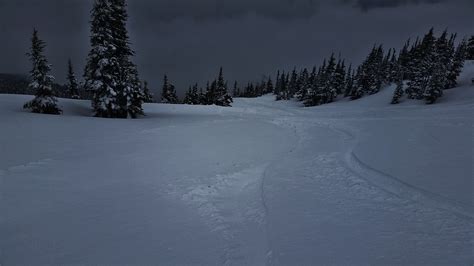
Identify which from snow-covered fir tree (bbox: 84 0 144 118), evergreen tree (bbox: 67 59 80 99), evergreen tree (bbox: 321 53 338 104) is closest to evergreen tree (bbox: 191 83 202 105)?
evergreen tree (bbox: 67 59 80 99)

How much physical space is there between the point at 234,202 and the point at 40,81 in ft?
78.9

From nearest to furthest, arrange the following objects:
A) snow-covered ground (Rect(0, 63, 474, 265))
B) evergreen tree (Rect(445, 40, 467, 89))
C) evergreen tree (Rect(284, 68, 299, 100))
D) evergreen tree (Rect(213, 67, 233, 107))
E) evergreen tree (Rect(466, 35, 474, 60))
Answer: snow-covered ground (Rect(0, 63, 474, 265))
evergreen tree (Rect(445, 40, 467, 89))
evergreen tree (Rect(213, 67, 233, 107))
evergreen tree (Rect(466, 35, 474, 60))
evergreen tree (Rect(284, 68, 299, 100))

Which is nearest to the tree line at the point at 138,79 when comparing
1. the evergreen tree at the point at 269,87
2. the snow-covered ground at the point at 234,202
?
the snow-covered ground at the point at 234,202

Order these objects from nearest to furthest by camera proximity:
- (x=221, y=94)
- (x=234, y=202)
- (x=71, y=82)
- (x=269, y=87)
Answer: (x=234, y=202), (x=71, y=82), (x=221, y=94), (x=269, y=87)

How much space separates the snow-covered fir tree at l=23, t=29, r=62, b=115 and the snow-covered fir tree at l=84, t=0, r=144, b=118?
3.13 meters

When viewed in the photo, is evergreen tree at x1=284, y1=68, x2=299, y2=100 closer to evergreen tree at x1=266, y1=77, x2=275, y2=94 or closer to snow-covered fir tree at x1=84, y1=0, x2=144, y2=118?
evergreen tree at x1=266, y1=77, x2=275, y2=94

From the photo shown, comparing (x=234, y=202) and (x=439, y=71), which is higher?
(x=439, y=71)

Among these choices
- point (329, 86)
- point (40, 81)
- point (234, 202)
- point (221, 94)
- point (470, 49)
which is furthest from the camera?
point (329, 86)

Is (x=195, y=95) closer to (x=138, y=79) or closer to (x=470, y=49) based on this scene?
(x=138, y=79)

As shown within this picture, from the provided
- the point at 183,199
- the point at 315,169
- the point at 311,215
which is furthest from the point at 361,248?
the point at 315,169

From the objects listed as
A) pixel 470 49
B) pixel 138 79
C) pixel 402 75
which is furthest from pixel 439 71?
pixel 138 79

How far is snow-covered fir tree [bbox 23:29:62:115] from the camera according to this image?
22375 millimetres

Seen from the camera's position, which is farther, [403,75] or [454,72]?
[403,75]

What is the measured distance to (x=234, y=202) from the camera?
7844mm
